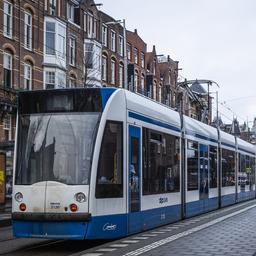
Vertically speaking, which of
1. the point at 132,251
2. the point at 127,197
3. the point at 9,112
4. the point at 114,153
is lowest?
the point at 132,251

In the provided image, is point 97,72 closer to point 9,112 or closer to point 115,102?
point 9,112

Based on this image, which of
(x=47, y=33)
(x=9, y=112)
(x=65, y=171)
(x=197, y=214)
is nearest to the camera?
(x=65, y=171)

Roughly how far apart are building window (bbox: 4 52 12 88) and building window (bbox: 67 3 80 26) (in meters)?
9.41

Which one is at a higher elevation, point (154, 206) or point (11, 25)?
point (11, 25)

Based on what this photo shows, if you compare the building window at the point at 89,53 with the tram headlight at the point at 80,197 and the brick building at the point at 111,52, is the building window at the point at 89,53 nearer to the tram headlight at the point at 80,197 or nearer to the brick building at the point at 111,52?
the brick building at the point at 111,52

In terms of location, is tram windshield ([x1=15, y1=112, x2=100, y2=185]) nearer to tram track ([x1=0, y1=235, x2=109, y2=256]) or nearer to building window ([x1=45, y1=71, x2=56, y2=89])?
tram track ([x1=0, y1=235, x2=109, y2=256])

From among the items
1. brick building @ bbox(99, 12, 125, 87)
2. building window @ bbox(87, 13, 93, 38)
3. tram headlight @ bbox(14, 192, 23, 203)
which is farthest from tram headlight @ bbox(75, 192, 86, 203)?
brick building @ bbox(99, 12, 125, 87)

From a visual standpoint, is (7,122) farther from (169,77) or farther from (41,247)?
(169,77)

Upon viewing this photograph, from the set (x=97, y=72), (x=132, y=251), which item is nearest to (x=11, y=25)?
(x=97, y=72)

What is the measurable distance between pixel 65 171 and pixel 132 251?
2116 mm

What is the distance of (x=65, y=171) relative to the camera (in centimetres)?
1120

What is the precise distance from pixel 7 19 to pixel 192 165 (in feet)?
59.9

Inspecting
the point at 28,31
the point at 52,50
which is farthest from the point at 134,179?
the point at 52,50

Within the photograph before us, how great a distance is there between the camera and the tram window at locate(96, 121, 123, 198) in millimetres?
11297
